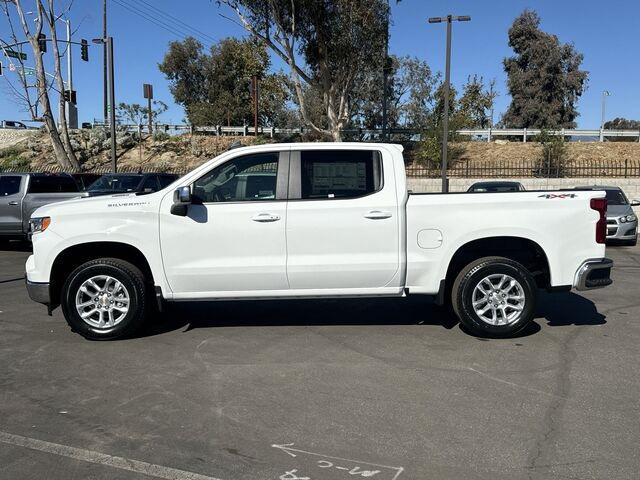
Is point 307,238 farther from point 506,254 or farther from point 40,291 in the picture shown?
point 40,291

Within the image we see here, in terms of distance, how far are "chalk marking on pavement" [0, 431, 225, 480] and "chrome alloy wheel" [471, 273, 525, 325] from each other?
12.3ft

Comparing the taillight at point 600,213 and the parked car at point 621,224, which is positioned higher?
the taillight at point 600,213

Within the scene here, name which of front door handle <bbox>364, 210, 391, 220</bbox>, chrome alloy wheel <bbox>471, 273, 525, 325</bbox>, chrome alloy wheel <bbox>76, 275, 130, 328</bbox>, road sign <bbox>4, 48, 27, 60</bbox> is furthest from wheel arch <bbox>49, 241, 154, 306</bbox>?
road sign <bbox>4, 48, 27, 60</bbox>

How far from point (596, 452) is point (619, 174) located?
22123 mm

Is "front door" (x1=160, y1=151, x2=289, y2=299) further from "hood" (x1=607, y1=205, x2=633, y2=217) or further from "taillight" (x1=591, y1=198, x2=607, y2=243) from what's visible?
"hood" (x1=607, y1=205, x2=633, y2=217)

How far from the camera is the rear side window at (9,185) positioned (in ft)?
45.3

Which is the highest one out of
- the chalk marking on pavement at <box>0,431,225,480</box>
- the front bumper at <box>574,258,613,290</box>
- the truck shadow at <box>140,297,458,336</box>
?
the front bumper at <box>574,258,613,290</box>

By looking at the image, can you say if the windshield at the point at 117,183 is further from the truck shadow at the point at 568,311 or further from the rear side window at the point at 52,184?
the truck shadow at the point at 568,311

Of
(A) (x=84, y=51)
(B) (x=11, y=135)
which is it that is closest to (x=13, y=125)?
(B) (x=11, y=135)

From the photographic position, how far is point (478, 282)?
6.32 m

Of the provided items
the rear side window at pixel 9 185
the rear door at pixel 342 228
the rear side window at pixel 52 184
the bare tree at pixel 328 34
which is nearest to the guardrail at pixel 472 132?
the bare tree at pixel 328 34

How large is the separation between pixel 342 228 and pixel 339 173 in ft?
2.05

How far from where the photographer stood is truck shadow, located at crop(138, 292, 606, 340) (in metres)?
7.11

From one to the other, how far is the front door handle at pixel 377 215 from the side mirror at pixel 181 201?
71.8 inches
